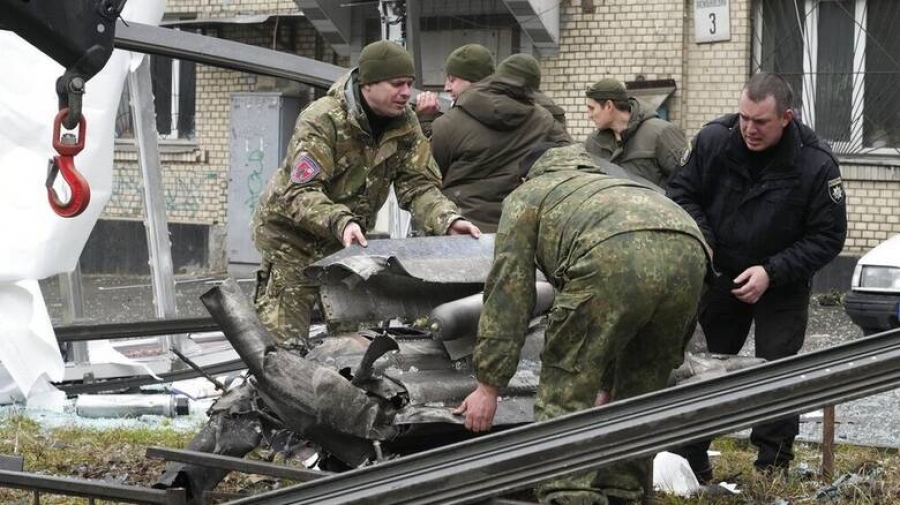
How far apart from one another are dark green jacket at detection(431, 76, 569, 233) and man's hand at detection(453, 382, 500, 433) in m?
2.38

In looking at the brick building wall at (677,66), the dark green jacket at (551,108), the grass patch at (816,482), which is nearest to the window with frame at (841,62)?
the brick building wall at (677,66)

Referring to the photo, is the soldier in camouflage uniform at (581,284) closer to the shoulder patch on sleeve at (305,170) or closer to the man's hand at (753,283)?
the man's hand at (753,283)

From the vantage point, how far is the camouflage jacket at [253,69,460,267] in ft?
18.5

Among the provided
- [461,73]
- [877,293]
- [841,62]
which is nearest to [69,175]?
[461,73]

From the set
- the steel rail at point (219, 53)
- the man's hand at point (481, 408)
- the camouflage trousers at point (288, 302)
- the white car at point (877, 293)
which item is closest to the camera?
the man's hand at point (481, 408)

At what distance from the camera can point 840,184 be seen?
211 inches

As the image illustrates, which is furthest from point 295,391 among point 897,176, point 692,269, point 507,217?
point 897,176

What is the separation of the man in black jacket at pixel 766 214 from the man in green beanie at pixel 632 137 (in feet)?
4.90

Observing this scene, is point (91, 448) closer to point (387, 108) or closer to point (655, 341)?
point (387, 108)

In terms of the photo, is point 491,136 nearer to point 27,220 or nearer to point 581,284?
point 581,284

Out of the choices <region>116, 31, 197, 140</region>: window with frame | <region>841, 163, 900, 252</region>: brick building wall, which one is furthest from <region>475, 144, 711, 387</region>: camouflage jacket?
<region>116, 31, 197, 140</region>: window with frame

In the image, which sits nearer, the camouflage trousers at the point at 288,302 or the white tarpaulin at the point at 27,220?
the camouflage trousers at the point at 288,302

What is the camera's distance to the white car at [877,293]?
28.3 feet

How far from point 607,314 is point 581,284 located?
123 mm
